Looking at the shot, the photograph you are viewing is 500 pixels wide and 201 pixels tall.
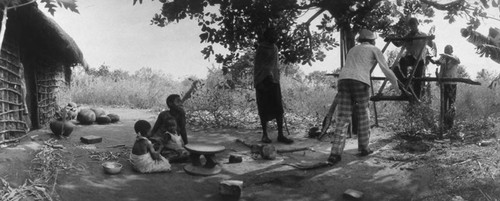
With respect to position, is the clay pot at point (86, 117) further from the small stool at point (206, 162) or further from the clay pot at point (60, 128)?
the small stool at point (206, 162)

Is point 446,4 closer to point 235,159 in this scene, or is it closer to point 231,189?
point 235,159

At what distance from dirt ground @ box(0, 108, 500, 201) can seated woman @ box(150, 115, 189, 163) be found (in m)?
0.17

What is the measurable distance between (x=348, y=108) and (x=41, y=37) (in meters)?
5.79

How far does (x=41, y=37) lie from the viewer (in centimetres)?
784

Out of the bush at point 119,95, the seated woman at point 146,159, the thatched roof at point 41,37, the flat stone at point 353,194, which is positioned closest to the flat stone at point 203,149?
the seated woman at point 146,159

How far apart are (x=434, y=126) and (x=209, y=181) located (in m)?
4.00

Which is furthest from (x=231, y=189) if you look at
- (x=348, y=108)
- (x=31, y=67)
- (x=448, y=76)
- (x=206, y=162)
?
(x=31, y=67)

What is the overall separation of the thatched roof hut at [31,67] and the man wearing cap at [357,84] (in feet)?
15.3

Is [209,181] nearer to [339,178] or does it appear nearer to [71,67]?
[339,178]

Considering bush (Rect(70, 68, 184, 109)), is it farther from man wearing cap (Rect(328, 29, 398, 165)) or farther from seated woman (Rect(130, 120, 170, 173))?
man wearing cap (Rect(328, 29, 398, 165))

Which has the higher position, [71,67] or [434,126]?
[71,67]

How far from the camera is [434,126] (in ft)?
22.5

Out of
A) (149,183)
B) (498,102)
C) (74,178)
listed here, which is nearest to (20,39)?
(74,178)

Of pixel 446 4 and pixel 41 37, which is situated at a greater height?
pixel 446 4
